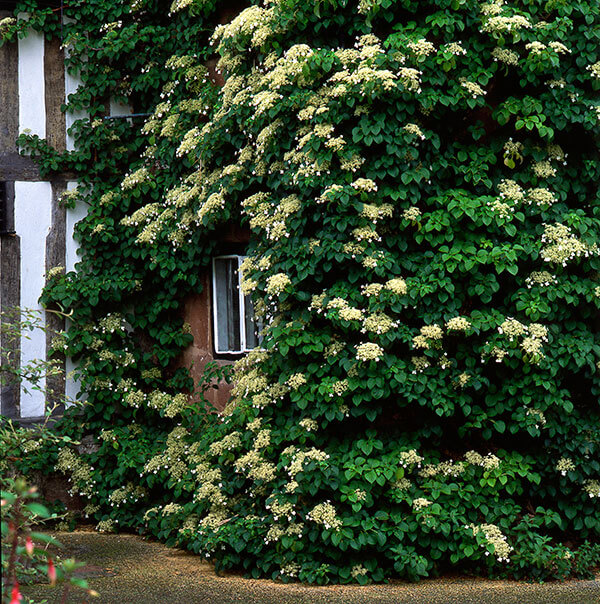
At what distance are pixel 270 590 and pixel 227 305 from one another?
122 inches

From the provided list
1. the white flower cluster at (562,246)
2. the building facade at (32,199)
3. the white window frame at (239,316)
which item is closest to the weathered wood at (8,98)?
the building facade at (32,199)

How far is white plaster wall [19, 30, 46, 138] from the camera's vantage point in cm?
853

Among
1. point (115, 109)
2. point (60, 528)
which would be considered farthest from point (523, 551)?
point (115, 109)

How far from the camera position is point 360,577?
Answer: 5945 mm

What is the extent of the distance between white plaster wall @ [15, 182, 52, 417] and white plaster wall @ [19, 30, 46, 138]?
60cm

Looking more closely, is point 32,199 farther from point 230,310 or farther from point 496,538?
point 496,538

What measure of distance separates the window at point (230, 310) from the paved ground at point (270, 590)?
224 cm

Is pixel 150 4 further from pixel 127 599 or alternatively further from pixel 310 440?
pixel 127 599

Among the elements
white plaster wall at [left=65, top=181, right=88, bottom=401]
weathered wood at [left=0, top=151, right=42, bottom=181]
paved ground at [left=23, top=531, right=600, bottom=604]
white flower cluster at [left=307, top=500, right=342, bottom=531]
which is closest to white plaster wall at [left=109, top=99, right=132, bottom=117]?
white plaster wall at [left=65, top=181, right=88, bottom=401]

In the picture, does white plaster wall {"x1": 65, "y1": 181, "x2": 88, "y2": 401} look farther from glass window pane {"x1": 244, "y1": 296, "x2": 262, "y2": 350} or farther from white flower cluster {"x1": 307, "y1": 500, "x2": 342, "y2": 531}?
white flower cluster {"x1": 307, "y1": 500, "x2": 342, "y2": 531}

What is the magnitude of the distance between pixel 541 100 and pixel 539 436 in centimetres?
250

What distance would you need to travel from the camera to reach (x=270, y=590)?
584cm

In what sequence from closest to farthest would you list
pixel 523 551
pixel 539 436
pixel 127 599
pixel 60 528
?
pixel 127 599 → pixel 523 551 → pixel 539 436 → pixel 60 528

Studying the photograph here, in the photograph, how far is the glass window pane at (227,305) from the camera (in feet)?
26.9
